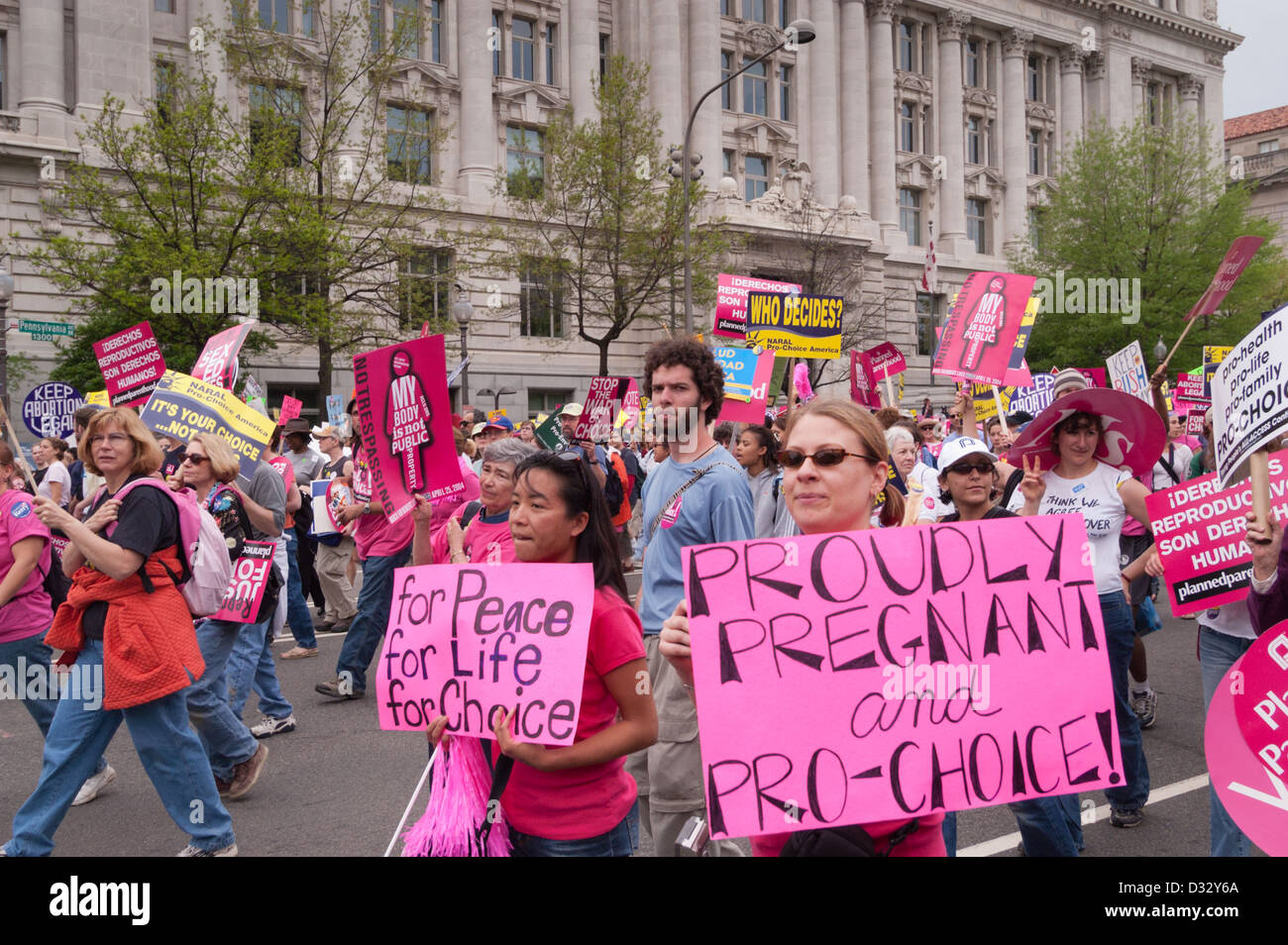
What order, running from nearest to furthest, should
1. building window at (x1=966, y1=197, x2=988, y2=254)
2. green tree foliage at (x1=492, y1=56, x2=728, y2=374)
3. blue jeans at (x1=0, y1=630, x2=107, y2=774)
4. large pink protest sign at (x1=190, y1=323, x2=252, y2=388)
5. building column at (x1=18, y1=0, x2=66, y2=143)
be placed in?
blue jeans at (x1=0, y1=630, x2=107, y2=774) < large pink protest sign at (x1=190, y1=323, x2=252, y2=388) < building column at (x1=18, y1=0, x2=66, y2=143) < green tree foliage at (x1=492, y1=56, x2=728, y2=374) < building window at (x1=966, y1=197, x2=988, y2=254)

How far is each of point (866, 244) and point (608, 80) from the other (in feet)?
52.3

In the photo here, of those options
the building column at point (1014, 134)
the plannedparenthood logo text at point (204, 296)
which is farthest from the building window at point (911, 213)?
the plannedparenthood logo text at point (204, 296)

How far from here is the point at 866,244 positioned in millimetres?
44094

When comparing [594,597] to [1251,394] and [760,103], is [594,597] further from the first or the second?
[760,103]

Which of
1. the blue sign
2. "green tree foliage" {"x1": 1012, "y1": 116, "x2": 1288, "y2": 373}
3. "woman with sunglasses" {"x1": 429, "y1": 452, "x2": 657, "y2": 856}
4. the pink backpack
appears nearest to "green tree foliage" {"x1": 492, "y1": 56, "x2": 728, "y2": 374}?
"green tree foliage" {"x1": 1012, "y1": 116, "x2": 1288, "y2": 373}

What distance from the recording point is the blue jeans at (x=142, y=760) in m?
4.27

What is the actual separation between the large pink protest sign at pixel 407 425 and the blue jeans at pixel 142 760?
1230 millimetres

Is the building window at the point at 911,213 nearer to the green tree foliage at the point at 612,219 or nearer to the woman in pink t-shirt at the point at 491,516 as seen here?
the green tree foliage at the point at 612,219

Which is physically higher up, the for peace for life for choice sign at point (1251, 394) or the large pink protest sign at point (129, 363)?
the large pink protest sign at point (129, 363)

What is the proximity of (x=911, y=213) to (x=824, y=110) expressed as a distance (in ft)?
24.1

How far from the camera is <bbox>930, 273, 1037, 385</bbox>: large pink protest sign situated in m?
8.56

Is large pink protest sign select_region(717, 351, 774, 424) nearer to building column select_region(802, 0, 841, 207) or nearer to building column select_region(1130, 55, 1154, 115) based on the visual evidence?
building column select_region(802, 0, 841, 207)

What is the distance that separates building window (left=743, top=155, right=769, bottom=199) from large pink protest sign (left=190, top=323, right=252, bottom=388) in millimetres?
37619
